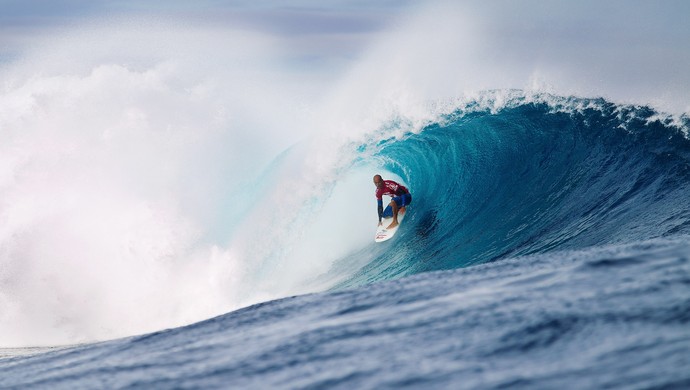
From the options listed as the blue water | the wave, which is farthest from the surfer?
the blue water

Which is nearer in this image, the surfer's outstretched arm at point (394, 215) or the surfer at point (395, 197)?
the surfer at point (395, 197)

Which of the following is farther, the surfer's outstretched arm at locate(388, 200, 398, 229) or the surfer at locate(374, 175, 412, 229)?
the surfer's outstretched arm at locate(388, 200, 398, 229)

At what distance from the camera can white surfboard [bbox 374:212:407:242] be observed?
12078mm

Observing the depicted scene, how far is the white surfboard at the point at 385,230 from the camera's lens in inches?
476

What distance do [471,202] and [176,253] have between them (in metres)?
4.88

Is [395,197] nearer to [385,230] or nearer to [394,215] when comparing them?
[394,215]

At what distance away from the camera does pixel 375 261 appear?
37.5 ft

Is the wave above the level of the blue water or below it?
above

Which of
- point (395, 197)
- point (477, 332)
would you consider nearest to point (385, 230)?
point (395, 197)

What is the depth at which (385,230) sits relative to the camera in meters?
12.2

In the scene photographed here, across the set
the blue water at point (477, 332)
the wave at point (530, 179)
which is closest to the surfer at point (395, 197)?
the wave at point (530, 179)

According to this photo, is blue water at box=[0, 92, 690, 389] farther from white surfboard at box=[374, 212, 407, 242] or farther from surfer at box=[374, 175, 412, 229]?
white surfboard at box=[374, 212, 407, 242]

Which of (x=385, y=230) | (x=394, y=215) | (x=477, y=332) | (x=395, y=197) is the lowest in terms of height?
(x=477, y=332)

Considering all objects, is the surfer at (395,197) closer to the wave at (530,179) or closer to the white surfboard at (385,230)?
the white surfboard at (385,230)
